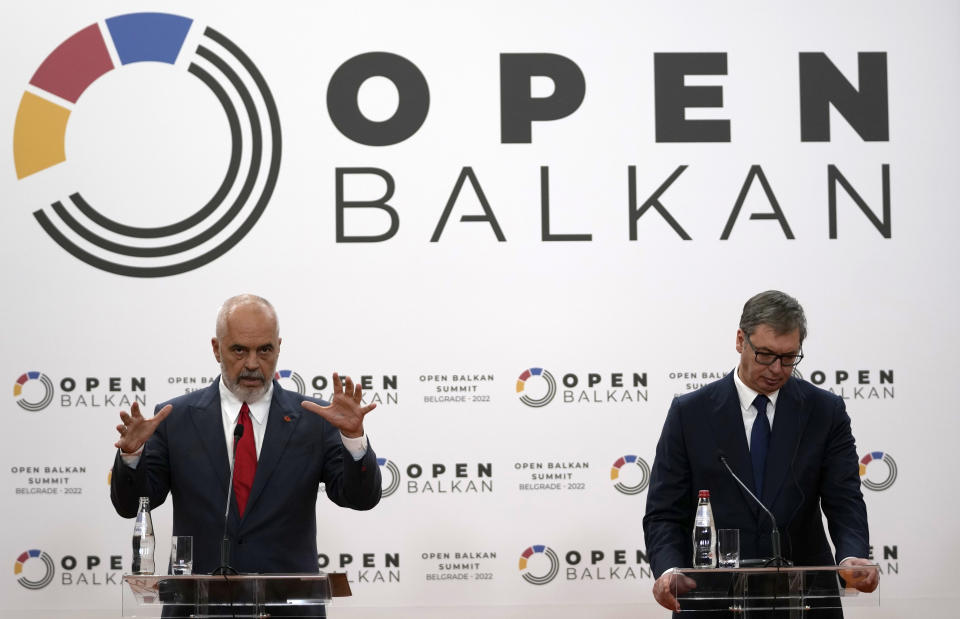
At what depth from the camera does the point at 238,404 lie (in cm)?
427

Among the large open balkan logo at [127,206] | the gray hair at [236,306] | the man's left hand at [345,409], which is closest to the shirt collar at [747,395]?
the man's left hand at [345,409]

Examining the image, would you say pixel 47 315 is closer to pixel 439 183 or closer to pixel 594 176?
pixel 439 183

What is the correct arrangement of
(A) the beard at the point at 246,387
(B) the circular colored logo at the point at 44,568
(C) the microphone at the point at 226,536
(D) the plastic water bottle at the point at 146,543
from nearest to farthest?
(C) the microphone at the point at 226,536 < (A) the beard at the point at 246,387 < (D) the plastic water bottle at the point at 146,543 < (B) the circular colored logo at the point at 44,568

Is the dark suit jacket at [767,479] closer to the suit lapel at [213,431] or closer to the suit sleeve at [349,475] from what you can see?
the suit sleeve at [349,475]

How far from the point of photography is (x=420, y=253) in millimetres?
6133

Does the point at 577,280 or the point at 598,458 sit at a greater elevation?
the point at 577,280

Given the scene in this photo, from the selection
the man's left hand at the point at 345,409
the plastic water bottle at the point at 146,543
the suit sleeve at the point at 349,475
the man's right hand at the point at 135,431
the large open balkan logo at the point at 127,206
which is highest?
the large open balkan logo at the point at 127,206

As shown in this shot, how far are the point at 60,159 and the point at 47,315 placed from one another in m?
0.86

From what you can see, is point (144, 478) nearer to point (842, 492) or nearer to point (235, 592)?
point (235, 592)

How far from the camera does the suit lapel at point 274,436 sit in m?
4.00

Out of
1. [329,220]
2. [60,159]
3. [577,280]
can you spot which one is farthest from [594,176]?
[60,159]

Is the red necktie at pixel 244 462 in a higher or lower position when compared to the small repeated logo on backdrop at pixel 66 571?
higher

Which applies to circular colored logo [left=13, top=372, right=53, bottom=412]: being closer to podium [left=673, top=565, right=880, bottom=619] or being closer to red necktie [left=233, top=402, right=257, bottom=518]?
red necktie [left=233, top=402, right=257, bottom=518]

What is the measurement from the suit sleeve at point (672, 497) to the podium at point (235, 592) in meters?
1.26
